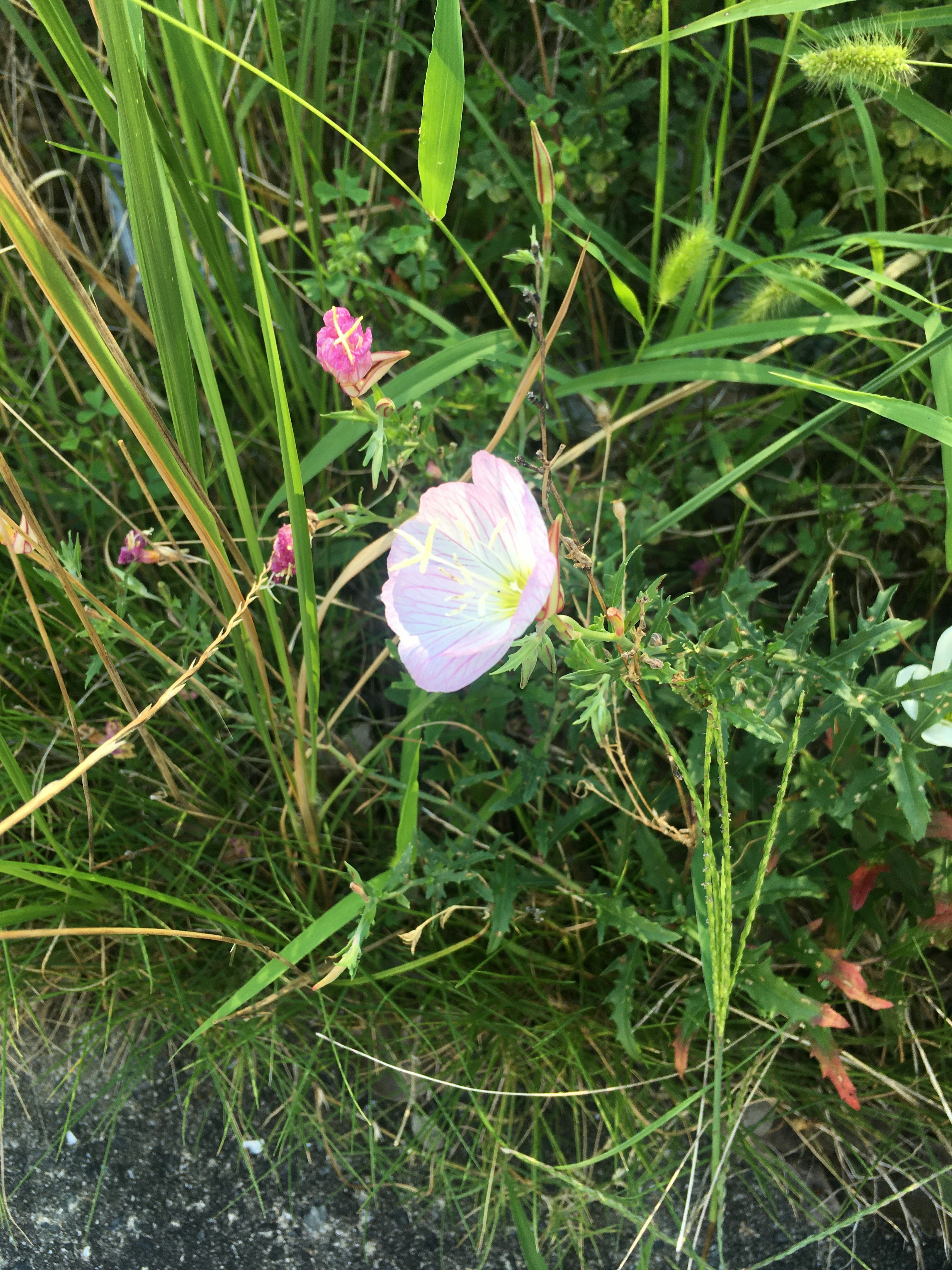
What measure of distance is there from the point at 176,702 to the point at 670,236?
102cm

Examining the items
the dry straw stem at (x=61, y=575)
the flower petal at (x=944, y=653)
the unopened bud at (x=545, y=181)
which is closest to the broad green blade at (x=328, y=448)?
the dry straw stem at (x=61, y=575)

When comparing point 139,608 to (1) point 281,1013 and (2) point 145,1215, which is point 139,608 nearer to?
(1) point 281,1013

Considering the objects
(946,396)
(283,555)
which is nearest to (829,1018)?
(946,396)

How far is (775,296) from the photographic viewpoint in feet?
3.58

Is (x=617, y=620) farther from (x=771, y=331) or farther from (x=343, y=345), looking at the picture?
(x=771, y=331)

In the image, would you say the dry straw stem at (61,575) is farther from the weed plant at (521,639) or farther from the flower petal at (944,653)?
the flower petal at (944,653)

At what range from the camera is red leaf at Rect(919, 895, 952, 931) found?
108 cm

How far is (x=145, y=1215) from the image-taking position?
1214 mm

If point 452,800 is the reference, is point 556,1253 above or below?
below

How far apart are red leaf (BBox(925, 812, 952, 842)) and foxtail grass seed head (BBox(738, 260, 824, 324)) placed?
619 millimetres

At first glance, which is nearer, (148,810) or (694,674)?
(694,674)

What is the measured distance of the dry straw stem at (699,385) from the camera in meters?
1.16

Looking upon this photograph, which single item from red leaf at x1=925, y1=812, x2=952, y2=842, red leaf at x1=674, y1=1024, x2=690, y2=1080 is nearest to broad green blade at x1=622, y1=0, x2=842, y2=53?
red leaf at x1=925, y1=812, x2=952, y2=842

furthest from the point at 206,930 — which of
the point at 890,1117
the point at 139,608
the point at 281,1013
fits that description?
the point at 890,1117
